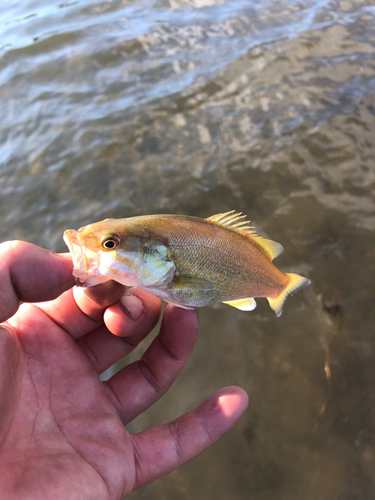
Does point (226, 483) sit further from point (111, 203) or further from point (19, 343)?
point (111, 203)

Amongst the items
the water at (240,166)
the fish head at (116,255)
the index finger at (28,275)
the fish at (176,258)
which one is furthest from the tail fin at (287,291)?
the index finger at (28,275)

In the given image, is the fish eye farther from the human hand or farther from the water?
the water

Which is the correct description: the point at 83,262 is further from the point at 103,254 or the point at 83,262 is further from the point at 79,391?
the point at 79,391

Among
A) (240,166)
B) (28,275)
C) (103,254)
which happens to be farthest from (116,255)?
(240,166)

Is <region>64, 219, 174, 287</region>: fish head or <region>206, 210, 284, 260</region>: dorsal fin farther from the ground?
<region>64, 219, 174, 287</region>: fish head

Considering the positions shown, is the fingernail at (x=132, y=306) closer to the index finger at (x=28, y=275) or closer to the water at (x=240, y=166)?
the index finger at (x=28, y=275)

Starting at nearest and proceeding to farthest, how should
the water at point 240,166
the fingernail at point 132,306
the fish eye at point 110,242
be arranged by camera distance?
1. the fish eye at point 110,242
2. the fingernail at point 132,306
3. the water at point 240,166

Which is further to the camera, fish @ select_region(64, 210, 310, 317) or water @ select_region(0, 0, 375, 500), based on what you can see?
water @ select_region(0, 0, 375, 500)

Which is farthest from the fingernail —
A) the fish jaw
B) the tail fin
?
the tail fin
